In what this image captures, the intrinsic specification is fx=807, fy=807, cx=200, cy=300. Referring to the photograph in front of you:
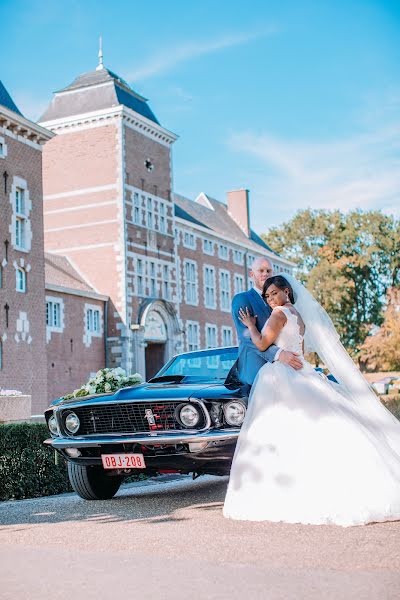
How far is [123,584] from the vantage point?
4129 millimetres

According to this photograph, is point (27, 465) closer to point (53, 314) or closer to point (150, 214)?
point (53, 314)

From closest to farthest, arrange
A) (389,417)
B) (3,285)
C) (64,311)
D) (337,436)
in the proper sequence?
(337,436)
(389,417)
(3,285)
(64,311)

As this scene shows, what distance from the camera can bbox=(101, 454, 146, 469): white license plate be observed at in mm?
6918

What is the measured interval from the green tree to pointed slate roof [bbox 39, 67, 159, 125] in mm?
26342

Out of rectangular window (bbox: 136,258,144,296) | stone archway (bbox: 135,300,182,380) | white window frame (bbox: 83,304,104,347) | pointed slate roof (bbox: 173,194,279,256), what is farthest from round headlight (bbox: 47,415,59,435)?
pointed slate roof (bbox: 173,194,279,256)

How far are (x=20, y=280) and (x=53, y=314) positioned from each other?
432 cm

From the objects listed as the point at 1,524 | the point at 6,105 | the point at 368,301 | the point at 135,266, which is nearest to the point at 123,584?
the point at 1,524

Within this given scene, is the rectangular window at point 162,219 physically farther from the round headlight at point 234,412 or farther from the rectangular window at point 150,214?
the round headlight at point 234,412

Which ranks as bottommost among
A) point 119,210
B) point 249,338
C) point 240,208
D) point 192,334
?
point 249,338

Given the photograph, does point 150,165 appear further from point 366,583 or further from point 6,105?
point 366,583

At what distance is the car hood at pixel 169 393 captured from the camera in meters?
6.88

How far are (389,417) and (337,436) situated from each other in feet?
2.71

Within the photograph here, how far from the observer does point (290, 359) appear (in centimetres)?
661

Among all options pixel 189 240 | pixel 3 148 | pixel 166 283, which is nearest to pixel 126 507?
pixel 3 148
